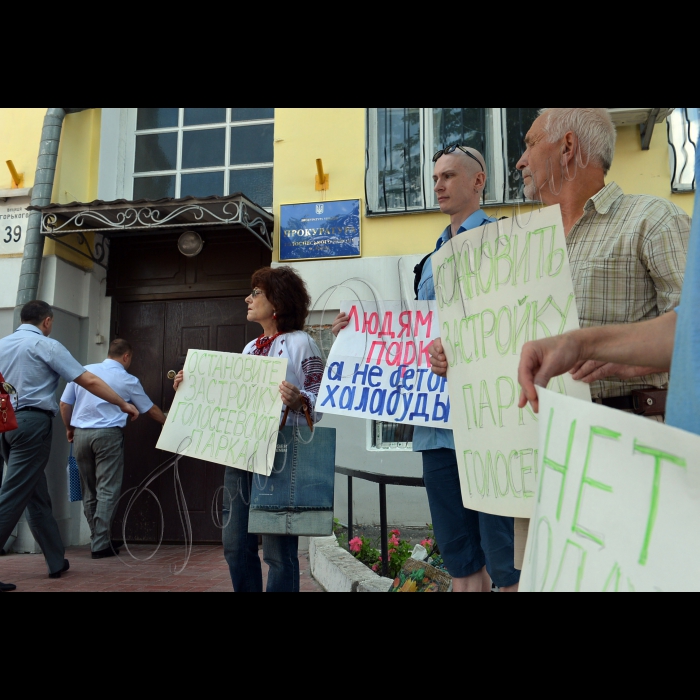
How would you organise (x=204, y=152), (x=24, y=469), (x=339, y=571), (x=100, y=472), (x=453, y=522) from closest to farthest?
(x=453, y=522), (x=339, y=571), (x=24, y=469), (x=100, y=472), (x=204, y=152)

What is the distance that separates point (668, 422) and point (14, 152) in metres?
7.61

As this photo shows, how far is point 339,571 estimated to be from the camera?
4.10 m

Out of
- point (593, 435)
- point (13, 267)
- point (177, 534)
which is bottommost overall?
point (177, 534)

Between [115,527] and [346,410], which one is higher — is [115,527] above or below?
below

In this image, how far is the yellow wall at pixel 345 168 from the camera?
238 inches

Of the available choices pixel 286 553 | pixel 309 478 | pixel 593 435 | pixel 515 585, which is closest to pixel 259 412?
pixel 309 478

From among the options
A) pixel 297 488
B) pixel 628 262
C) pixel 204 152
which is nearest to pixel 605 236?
pixel 628 262

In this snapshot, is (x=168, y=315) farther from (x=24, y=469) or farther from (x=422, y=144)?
(x=422, y=144)

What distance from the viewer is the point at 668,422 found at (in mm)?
964

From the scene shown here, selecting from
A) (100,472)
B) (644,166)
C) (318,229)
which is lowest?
(100,472)

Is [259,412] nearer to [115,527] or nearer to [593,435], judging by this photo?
[593,435]

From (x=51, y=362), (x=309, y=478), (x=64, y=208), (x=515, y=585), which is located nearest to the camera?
(x=515, y=585)

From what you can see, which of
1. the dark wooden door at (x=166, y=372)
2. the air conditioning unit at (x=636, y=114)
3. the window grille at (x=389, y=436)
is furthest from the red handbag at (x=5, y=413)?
the air conditioning unit at (x=636, y=114)

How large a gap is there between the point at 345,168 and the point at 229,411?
13.4ft
